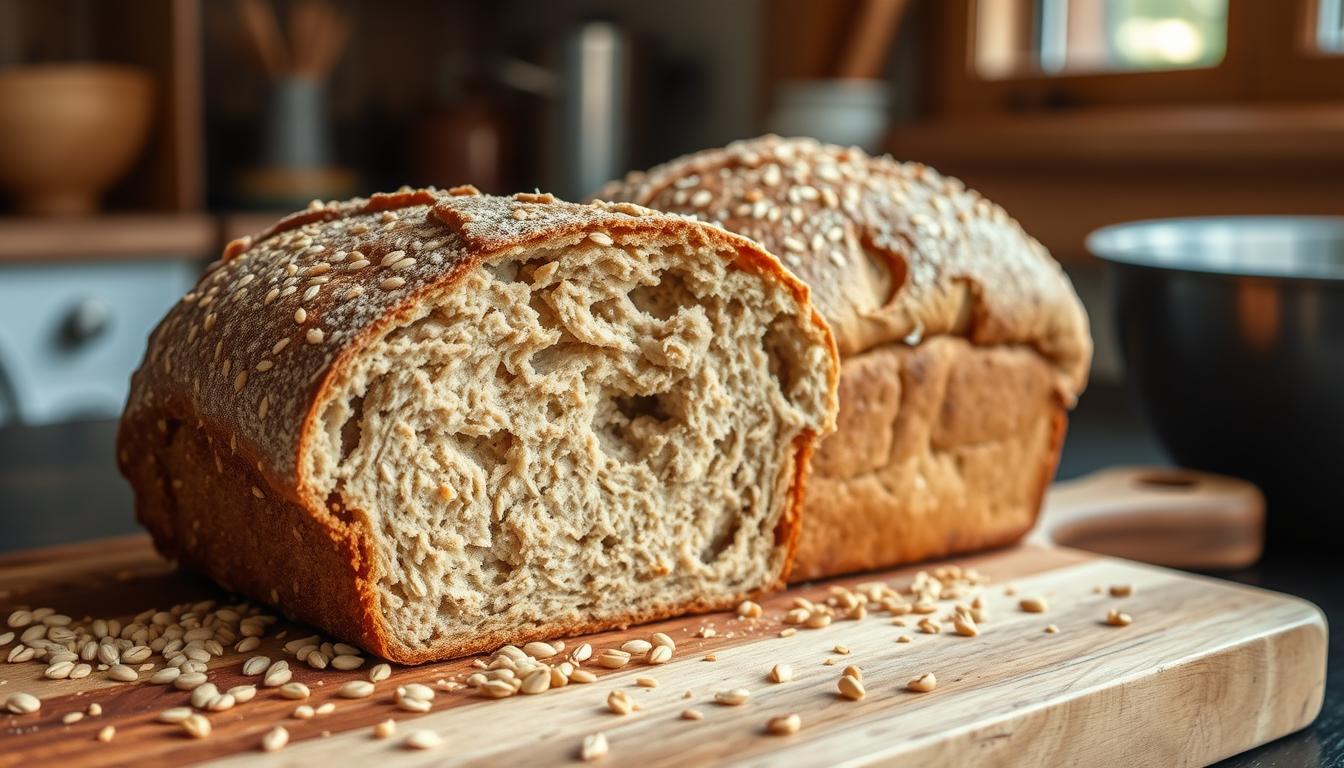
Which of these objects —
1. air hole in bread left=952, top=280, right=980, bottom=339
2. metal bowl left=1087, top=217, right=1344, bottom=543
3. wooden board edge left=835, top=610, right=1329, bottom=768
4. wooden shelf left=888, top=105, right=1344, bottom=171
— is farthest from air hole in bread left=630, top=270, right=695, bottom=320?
wooden shelf left=888, top=105, right=1344, bottom=171

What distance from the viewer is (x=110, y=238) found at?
12.3 feet

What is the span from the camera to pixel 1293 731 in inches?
54.1

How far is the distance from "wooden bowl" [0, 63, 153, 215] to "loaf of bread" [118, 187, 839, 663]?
2468 millimetres

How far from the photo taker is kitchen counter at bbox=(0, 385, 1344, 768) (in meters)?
1.36

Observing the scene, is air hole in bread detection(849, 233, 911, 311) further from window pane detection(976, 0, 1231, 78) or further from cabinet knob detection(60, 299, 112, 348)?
cabinet knob detection(60, 299, 112, 348)

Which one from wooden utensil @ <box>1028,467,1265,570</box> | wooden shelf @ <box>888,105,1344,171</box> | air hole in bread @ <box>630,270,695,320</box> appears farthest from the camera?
wooden shelf @ <box>888,105,1344,171</box>

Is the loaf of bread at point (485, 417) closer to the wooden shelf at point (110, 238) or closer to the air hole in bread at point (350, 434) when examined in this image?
the air hole in bread at point (350, 434)

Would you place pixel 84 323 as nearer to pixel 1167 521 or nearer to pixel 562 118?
pixel 562 118

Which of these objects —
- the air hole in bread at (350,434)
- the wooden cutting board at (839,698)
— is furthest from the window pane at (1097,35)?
the air hole in bread at (350,434)

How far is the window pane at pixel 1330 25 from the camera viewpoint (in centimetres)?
313

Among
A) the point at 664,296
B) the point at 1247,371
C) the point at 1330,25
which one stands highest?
the point at 1330,25

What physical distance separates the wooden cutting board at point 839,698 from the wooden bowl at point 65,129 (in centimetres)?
252

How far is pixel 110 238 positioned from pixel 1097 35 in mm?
2677

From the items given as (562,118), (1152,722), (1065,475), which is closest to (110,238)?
(562,118)
